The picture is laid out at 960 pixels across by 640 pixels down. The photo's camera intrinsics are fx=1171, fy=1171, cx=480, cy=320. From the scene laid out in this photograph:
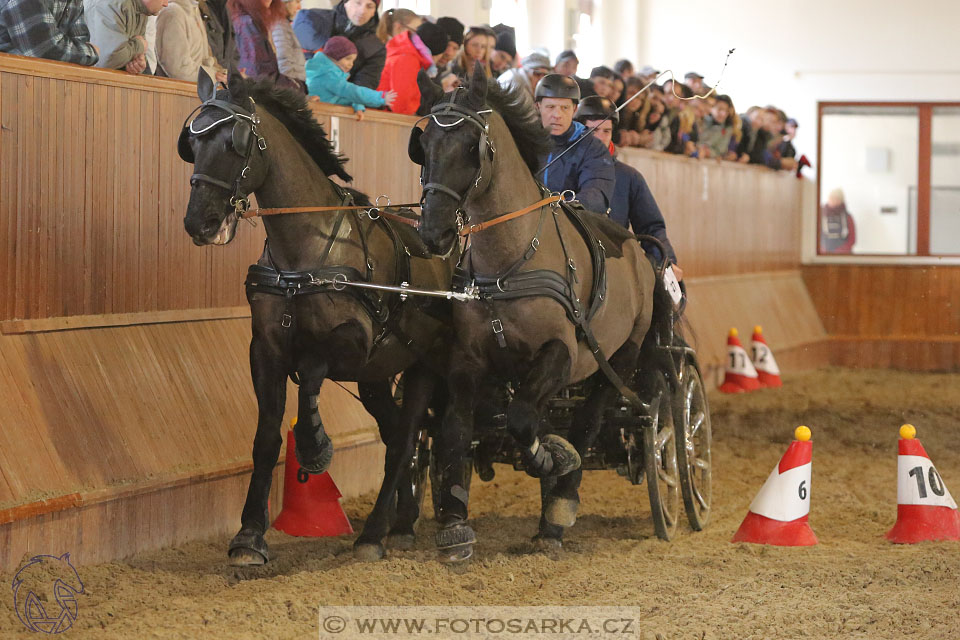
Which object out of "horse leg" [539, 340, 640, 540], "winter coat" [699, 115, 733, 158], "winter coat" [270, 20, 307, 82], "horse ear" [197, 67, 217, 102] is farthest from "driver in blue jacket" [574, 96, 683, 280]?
"winter coat" [699, 115, 733, 158]

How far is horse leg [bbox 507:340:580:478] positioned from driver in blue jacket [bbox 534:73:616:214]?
1473 millimetres

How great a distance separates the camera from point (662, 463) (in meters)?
6.28

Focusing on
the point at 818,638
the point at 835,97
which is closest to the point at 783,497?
the point at 818,638

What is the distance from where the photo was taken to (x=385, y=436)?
5953 mm

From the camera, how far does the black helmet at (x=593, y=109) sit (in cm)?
686

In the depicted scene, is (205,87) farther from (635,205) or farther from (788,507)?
(788,507)

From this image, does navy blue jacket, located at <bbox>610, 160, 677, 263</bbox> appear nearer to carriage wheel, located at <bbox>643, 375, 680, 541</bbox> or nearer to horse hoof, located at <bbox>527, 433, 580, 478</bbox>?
carriage wheel, located at <bbox>643, 375, 680, 541</bbox>

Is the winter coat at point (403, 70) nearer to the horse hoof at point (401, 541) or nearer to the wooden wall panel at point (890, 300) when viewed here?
the horse hoof at point (401, 541)

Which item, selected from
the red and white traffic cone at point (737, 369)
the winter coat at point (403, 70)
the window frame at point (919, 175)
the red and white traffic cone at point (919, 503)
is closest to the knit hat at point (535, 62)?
the winter coat at point (403, 70)

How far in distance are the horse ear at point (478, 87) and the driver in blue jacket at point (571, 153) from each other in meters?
1.34

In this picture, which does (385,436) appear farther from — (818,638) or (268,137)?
(818,638)

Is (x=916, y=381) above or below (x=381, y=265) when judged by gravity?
below

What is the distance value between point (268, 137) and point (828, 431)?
6.50 m

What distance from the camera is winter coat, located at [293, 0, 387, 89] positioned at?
8.63 m
